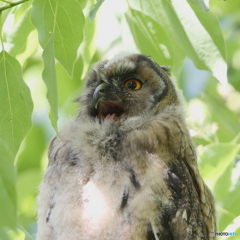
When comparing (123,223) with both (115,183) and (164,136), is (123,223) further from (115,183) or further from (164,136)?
(164,136)

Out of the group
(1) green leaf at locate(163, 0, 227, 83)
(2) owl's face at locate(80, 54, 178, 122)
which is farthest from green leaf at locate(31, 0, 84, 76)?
(2) owl's face at locate(80, 54, 178, 122)

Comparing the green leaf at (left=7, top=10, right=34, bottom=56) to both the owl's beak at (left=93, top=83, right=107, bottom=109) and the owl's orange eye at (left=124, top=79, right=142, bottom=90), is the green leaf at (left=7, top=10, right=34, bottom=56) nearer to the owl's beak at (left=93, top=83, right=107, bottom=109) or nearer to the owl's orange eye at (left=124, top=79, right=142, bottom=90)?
the owl's beak at (left=93, top=83, right=107, bottom=109)

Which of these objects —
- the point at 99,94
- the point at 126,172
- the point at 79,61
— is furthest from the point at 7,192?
the point at 79,61

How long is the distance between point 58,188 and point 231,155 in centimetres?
99

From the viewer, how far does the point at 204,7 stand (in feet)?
5.49

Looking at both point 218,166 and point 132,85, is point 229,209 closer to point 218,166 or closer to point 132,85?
point 218,166

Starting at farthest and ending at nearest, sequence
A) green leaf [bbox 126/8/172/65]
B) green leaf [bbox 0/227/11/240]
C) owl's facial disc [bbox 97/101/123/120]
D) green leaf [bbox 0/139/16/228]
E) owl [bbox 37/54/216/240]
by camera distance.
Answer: owl's facial disc [bbox 97/101/123/120] → green leaf [bbox 126/8/172/65] → owl [bbox 37/54/216/240] → green leaf [bbox 0/227/11/240] → green leaf [bbox 0/139/16/228]

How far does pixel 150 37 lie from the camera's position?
104 inches

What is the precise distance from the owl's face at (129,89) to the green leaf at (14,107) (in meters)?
0.87

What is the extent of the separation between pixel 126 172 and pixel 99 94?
57 centimetres

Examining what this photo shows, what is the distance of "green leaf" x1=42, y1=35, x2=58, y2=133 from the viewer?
5.90ft

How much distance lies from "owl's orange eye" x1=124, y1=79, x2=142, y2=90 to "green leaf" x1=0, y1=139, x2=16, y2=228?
1.33 m

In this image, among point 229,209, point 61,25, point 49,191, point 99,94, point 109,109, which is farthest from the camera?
point 109,109

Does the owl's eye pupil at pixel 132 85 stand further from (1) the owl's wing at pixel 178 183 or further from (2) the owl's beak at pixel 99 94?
(1) the owl's wing at pixel 178 183
